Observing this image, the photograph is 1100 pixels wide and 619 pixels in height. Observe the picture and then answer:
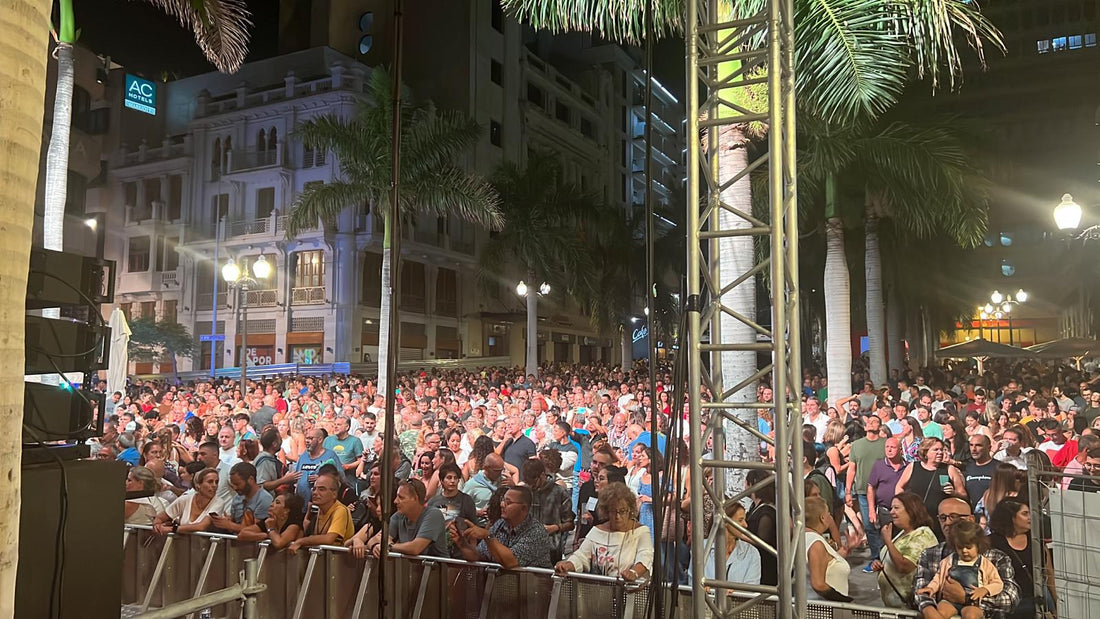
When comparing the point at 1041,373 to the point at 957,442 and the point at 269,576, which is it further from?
the point at 269,576

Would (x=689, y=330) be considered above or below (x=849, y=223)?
below

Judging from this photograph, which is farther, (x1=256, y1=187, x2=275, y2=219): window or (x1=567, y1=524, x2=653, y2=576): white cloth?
(x1=256, y1=187, x2=275, y2=219): window

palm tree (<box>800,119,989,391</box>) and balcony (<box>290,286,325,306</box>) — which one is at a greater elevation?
palm tree (<box>800,119,989,391</box>)

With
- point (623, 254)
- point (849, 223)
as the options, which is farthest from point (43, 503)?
point (849, 223)

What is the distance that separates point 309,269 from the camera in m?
9.91

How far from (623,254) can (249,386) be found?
485cm

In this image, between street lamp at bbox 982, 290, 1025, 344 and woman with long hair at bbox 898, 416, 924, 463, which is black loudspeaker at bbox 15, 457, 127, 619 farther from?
street lamp at bbox 982, 290, 1025, 344

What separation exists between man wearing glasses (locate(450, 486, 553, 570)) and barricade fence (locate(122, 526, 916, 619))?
0.30m

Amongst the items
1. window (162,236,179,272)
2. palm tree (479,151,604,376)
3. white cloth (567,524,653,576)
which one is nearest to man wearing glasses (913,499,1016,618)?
white cloth (567,524,653,576)

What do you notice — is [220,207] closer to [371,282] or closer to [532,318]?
[371,282]

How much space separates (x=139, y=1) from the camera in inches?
404

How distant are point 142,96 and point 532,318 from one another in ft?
19.1

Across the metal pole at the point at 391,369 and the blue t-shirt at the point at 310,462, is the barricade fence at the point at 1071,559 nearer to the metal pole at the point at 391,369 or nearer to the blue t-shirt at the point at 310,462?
the metal pole at the point at 391,369

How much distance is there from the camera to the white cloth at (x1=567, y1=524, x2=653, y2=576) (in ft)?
17.1
